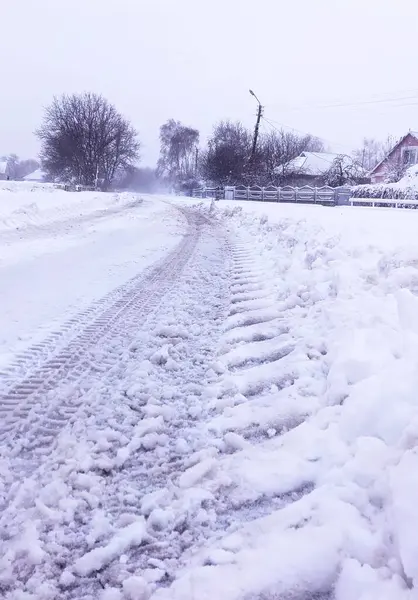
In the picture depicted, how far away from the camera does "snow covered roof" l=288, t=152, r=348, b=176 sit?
182ft

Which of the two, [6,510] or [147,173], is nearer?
[6,510]

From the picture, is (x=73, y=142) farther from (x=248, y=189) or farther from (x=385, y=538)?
(x=385, y=538)

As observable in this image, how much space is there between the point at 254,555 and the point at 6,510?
1.22 meters

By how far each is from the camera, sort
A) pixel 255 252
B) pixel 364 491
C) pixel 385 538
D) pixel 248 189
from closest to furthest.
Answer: pixel 385 538 < pixel 364 491 < pixel 255 252 < pixel 248 189

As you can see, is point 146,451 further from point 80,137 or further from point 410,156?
point 80,137

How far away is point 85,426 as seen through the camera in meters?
3.23

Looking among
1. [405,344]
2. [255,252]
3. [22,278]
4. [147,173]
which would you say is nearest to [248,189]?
[255,252]

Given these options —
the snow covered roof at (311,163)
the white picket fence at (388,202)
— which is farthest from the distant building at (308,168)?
the white picket fence at (388,202)

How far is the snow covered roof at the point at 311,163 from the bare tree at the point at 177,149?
36.9 metres

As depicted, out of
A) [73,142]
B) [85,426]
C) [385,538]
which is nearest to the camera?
[385,538]

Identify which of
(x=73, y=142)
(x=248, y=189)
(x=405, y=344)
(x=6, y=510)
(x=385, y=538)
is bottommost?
(x=6, y=510)

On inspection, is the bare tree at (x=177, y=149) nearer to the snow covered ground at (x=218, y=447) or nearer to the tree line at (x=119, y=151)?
the tree line at (x=119, y=151)

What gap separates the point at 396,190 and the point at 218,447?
97.7ft

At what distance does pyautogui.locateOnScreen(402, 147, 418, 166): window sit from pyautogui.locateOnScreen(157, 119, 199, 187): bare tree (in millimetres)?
52414
